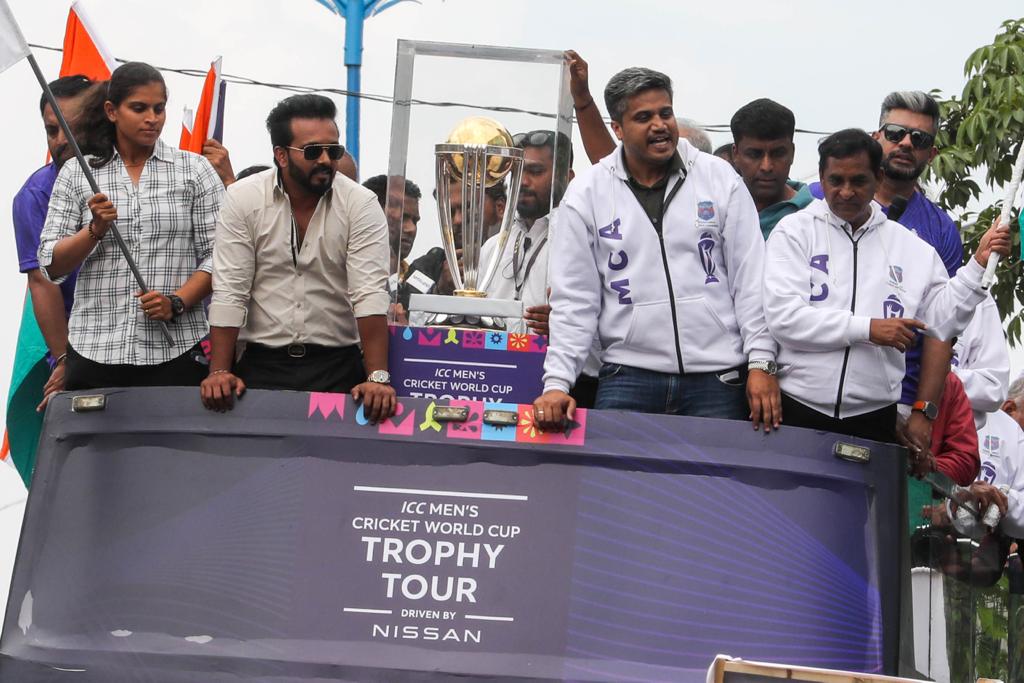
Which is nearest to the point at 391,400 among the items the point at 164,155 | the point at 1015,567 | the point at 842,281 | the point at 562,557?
the point at 562,557

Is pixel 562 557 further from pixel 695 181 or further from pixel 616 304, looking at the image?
pixel 695 181

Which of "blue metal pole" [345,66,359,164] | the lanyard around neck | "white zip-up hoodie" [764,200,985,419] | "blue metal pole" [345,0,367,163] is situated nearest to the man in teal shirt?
the lanyard around neck

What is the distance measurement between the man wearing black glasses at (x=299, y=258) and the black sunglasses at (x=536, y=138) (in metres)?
0.97

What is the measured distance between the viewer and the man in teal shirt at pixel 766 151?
640 cm

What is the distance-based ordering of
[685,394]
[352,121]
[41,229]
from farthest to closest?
[352,121]
[41,229]
[685,394]

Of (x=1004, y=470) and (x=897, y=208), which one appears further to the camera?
(x=1004, y=470)

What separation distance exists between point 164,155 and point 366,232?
1050 millimetres

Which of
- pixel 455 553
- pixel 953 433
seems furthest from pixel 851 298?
pixel 455 553

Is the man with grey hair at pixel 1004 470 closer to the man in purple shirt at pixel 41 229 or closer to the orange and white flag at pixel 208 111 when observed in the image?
the man in purple shirt at pixel 41 229

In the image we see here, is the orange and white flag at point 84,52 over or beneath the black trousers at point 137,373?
over

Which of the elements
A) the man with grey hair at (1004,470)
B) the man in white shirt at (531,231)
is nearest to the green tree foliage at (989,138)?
the man with grey hair at (1004,470)

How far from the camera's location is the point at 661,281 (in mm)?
5266

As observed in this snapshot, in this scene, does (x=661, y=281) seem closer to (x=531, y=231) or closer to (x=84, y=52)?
(x=531, y=231)

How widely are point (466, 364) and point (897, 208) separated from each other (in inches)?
69.8
